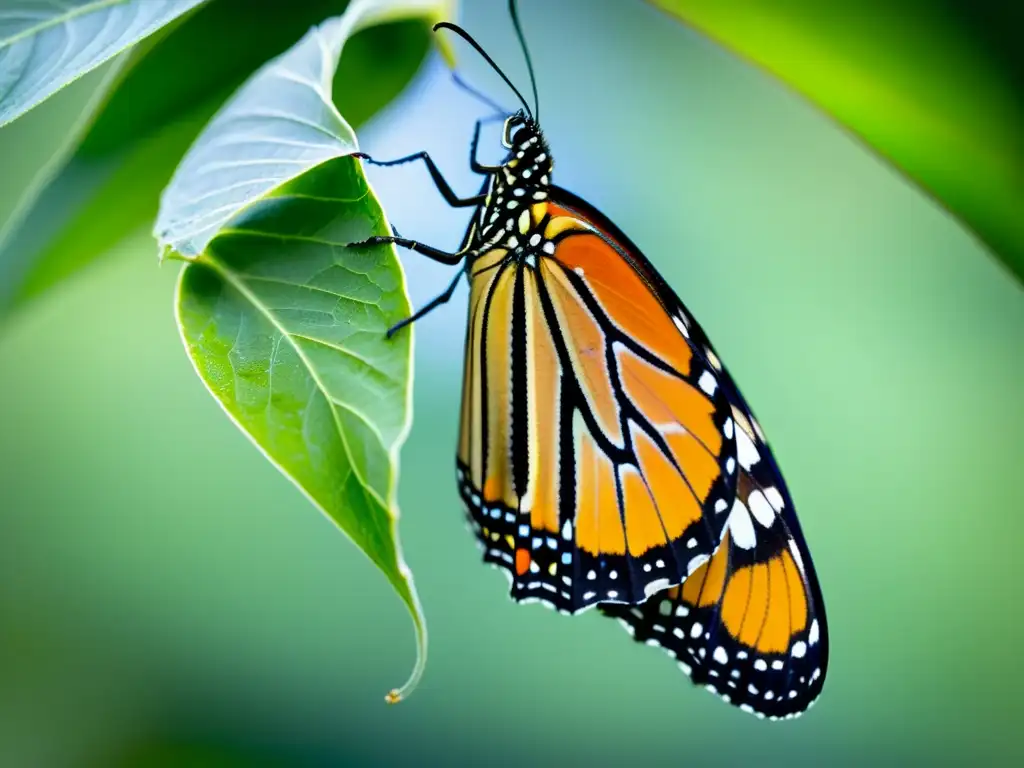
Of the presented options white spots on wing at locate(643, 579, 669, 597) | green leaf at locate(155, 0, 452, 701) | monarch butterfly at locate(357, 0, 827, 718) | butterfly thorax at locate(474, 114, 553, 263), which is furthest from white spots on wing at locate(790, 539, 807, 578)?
green leaf at locate(155, 0, 452, 701)

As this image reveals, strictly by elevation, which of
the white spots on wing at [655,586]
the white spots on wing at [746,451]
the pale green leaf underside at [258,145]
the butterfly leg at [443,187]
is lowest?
the white spots on wing at [655,586]

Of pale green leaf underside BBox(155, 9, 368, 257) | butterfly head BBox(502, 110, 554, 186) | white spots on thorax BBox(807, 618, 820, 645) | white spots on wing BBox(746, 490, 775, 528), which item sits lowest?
white spots on thorax BBox(807, 618, 820, 645)

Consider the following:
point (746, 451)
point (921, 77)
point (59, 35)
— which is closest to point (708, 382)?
point (746, 451)

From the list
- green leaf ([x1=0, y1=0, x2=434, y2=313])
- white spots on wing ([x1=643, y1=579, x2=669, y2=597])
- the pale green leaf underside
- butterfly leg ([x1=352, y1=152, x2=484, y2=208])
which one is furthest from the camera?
white spots on wing ([x1=643, y1=579, x2=669, y2=597])

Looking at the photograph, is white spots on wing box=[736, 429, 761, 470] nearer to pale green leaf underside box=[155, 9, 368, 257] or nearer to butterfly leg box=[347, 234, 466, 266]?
butterfly leg box=[347, 234, 466, 266]

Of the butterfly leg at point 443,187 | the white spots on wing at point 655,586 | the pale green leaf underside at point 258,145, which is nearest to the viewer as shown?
the pale green leaf underside at point 258,145

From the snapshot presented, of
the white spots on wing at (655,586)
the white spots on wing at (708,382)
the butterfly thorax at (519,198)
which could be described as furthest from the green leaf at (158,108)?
the white spots on wing at (655,586)

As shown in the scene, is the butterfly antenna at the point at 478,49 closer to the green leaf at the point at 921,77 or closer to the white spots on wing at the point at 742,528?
the green leaf at the point at 921,77
